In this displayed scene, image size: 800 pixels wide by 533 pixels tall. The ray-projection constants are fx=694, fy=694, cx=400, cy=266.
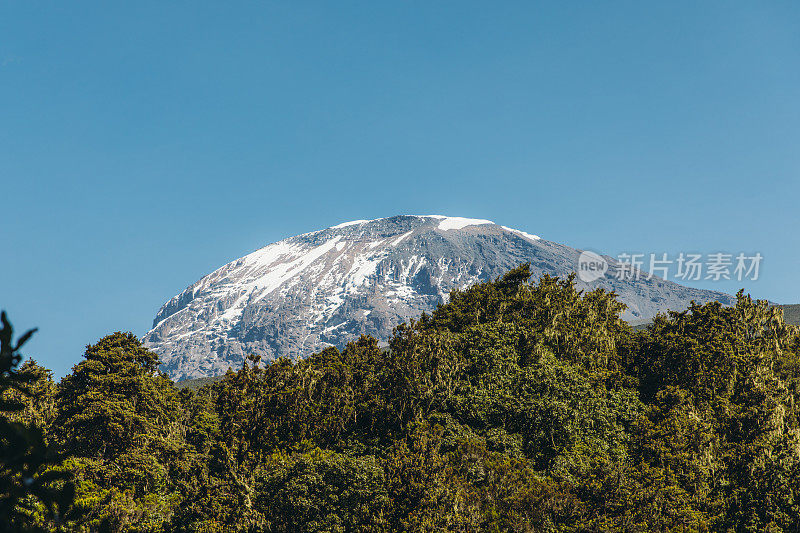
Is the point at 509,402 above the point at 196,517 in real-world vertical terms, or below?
above

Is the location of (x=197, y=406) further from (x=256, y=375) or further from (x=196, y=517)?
(x=196, y=517)

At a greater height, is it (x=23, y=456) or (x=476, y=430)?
(x=23, y=456)

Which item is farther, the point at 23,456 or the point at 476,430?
the point at 476,430

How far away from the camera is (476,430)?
50.8 metres

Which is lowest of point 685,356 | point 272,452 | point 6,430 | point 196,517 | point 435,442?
point 196,517

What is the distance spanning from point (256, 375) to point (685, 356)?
3881cm

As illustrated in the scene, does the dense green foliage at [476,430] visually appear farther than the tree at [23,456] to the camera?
Yes

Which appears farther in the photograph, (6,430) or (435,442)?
(435,442)

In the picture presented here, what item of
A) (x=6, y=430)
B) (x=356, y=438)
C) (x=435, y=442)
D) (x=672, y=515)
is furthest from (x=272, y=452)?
(x=6, y=430)

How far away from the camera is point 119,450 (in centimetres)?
5703

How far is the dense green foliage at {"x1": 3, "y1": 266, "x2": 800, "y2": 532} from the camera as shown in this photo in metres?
37.9

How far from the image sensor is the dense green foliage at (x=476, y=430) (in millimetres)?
37875

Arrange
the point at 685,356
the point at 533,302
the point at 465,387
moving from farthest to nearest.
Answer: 1. the point at 533,302
2. the point at 685,356
3. the point at 465,387

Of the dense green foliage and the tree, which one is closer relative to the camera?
the tree
